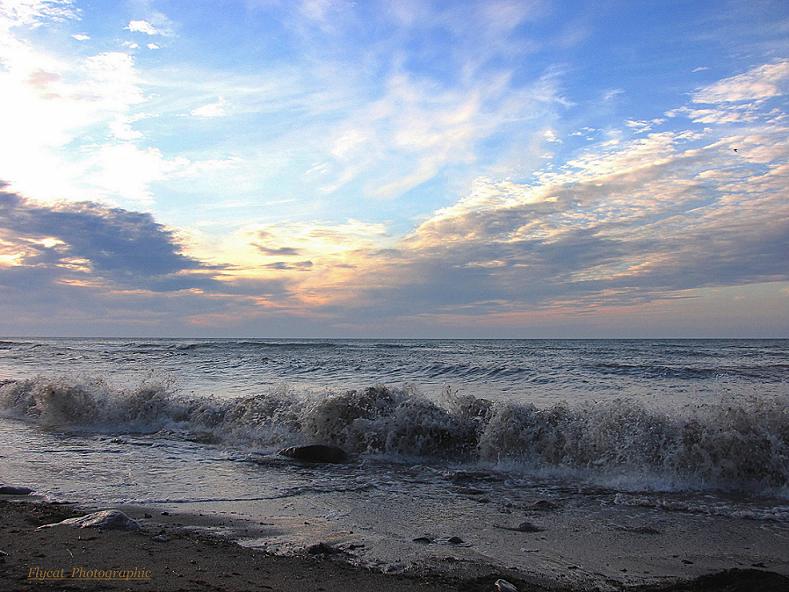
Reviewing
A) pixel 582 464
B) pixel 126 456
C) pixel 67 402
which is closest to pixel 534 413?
pixel 582 464

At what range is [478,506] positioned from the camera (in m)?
6.35

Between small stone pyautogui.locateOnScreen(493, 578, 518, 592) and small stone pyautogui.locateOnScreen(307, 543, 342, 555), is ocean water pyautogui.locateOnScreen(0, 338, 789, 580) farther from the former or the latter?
small stone pyautogui.locateOnScreen(493, 578, 518, 592)

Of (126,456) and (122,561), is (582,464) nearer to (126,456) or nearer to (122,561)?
(122,561)

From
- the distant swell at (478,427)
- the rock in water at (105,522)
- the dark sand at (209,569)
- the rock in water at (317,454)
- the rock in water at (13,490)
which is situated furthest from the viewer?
the rock in water at (317,454)

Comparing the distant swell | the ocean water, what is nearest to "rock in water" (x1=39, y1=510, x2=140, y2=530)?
the ocean water

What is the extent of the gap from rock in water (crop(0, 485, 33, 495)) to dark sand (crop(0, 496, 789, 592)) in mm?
1699

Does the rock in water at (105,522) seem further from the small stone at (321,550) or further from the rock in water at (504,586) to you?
the rock in water at (504,586)

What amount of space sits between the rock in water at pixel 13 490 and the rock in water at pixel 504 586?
Result: 569 cm

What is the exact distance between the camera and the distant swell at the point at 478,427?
8047mm

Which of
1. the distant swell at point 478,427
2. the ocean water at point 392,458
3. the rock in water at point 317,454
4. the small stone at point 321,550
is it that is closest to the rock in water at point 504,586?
the ocean water at point 392,458

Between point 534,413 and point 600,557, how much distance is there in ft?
17.0

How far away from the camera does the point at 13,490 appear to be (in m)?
6.48

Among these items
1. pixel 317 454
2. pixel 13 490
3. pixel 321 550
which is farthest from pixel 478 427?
pixel 13 490

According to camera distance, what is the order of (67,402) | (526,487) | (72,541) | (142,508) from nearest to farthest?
(72,541)
(142,508)
(526,487)
(67,402)
